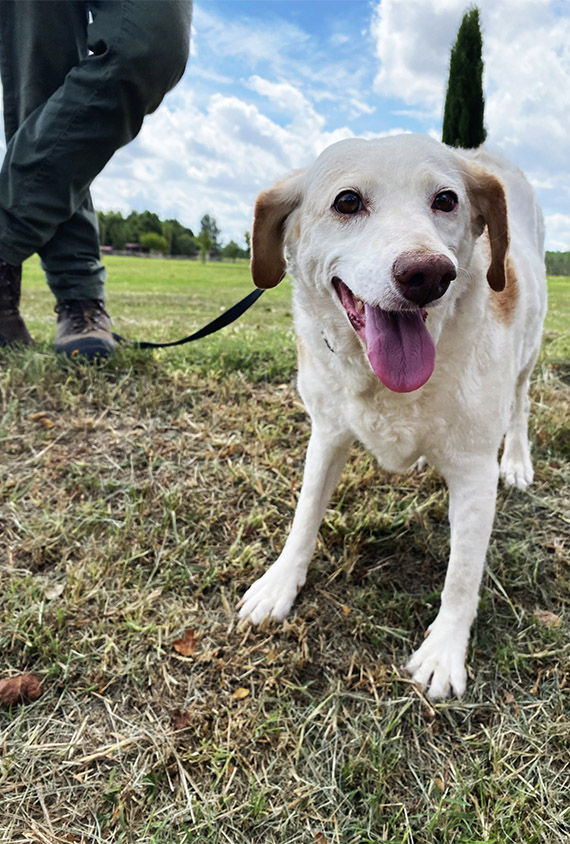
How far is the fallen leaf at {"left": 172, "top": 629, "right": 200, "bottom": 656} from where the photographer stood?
2018 millimetres

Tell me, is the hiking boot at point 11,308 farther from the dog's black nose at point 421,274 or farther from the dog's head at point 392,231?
the dog's black nose at point 421,274

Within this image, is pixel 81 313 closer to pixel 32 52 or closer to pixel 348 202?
pixel 32 52

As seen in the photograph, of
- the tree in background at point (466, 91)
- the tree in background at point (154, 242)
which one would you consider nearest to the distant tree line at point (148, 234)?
the tree in background at point (154, 242)

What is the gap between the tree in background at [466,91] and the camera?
523 cm

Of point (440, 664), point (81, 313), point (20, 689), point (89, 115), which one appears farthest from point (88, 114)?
point (440, 664)

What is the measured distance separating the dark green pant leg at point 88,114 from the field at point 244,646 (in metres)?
1.07

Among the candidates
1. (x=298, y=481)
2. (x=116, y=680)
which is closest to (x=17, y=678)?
(x=116, y=680)

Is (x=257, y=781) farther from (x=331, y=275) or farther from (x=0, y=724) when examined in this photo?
(x=331, y=275)

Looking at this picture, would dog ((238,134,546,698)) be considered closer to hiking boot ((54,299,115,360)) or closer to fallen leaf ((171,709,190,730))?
fallen leaf ((171,709,190,730))

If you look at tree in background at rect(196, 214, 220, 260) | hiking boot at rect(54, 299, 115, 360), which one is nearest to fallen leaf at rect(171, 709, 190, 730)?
hiking boot at rect(54, 299, 115, 360)

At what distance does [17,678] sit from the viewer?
1891 millimetres

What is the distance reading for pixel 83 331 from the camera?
368 cm

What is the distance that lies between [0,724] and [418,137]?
2.34m

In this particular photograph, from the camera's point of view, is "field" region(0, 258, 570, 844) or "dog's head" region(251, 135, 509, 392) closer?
"dog's head" region(251, 135, 509, 392)
